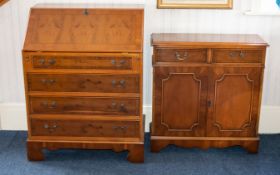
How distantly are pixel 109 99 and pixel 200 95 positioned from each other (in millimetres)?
757

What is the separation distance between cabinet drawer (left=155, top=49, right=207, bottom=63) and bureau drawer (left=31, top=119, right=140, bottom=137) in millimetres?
566

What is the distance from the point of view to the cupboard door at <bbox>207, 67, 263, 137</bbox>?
3.50 meters

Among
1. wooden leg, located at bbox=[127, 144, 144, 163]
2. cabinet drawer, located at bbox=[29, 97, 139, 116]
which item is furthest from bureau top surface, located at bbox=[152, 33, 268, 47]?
wooden leg, located at bbox=[127, 144, 144, 163]

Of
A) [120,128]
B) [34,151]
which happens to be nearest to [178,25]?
[120,128]

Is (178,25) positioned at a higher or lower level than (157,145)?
higher

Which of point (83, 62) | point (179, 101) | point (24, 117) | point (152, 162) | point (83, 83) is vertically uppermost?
point (83, 62)

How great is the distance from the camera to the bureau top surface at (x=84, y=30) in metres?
3.29

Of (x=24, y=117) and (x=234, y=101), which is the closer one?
(x=234, y=101)

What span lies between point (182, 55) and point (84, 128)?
3.22ft

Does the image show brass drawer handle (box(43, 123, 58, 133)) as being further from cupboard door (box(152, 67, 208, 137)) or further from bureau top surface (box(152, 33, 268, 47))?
bureau top surface (box(152, 33, 268, 47))

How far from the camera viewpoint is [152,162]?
3.56 metres

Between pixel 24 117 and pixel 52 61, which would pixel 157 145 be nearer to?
pixel 52 61

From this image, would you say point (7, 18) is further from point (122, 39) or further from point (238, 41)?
point (238, 41)

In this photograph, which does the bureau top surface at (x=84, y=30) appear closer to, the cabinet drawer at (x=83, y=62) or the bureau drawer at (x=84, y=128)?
the cabinet drawer at (x=83, y=62)
